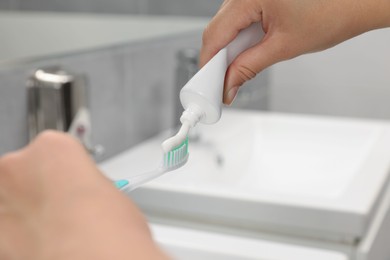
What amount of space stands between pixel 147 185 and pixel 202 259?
0.62ft

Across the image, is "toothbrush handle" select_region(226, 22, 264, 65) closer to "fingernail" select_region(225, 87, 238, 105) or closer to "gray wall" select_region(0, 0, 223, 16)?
"fingernail" select_region(225, 87, 238, 105)

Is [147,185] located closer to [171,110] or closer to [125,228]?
[171,110]

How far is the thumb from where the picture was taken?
0.61 meters

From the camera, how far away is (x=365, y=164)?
1011 mm

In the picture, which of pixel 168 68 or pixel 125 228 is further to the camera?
pixel 168 68

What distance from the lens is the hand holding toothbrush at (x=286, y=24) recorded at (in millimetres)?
599

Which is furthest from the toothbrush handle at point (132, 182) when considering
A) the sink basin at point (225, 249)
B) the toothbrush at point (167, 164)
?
the sink basin at point (225, 249)

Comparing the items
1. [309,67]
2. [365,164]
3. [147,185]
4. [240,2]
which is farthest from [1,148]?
[309,67]

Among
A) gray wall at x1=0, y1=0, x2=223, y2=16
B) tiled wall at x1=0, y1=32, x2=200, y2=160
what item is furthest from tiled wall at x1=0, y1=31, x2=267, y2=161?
gray wall at x1=0, y1=0, x2=223, y2=16

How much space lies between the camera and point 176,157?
522 mm

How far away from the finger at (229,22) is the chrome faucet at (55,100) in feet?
0.86

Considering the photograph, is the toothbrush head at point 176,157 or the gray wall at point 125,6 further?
the gray wall at point 125,6

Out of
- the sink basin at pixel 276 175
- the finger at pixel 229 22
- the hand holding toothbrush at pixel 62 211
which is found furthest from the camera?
the sink basin at pixel 276 175

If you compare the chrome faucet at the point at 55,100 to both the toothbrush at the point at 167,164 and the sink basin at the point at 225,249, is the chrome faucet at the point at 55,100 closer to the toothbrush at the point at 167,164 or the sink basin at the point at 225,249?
the sink basin at the point at 225,249
